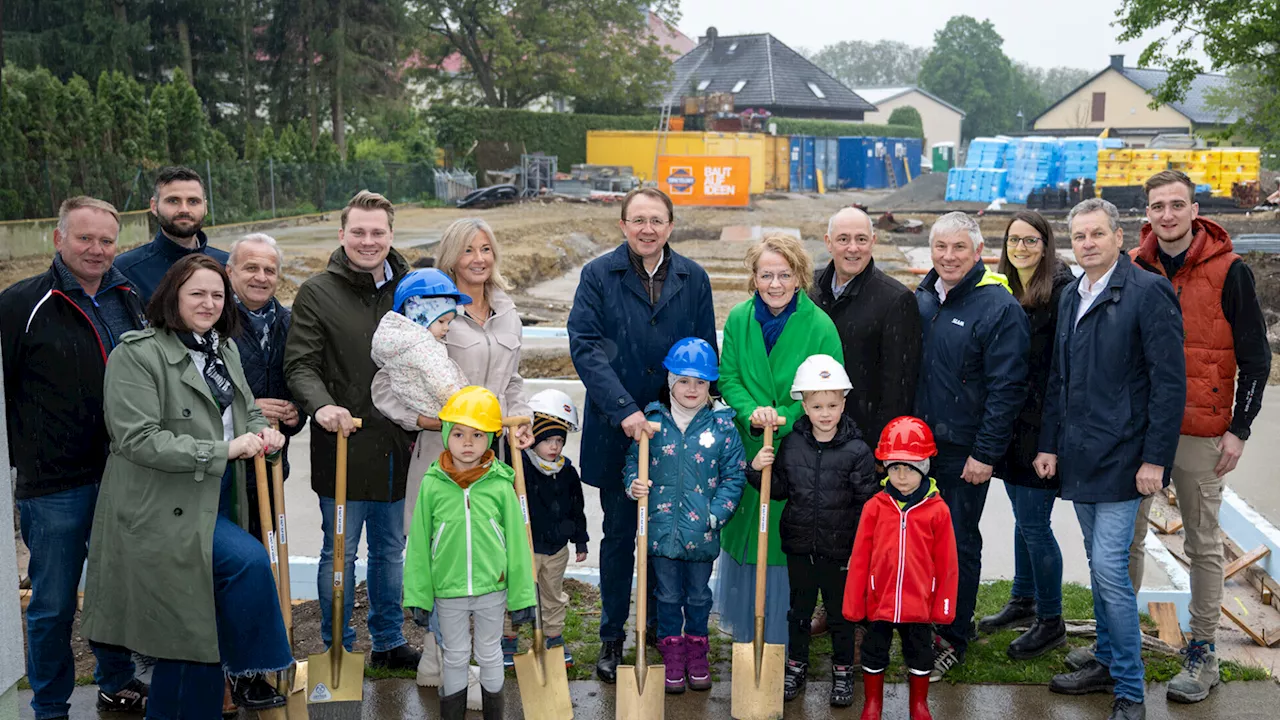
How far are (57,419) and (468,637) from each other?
180 cm

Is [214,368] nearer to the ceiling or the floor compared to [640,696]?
nearer to the ceiling

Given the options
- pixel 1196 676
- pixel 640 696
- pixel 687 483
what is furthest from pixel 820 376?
pixel 1196 676

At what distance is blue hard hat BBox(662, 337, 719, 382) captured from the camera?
455 centimetres

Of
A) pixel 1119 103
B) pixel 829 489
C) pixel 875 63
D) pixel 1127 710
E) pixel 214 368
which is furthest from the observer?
pixel 875 63

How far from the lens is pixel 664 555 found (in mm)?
4605

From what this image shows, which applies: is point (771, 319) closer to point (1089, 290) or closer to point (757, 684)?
point (1089, 290)

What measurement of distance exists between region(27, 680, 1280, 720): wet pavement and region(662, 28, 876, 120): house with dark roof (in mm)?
53568

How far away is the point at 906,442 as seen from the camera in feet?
14.2

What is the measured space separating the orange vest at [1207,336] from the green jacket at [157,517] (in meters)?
A: 3.96

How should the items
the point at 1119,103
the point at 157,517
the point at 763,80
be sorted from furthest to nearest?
1. the point at 1119,103
2. the point at 763,80
3. the point at 157,517

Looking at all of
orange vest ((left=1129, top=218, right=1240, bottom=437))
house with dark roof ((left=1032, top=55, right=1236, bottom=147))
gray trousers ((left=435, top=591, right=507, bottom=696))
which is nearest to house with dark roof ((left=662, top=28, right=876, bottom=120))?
house with dark roof ((left=1032, top=55, right=1236, bottom=147))

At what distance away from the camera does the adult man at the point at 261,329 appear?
Answer: 462 centimetres

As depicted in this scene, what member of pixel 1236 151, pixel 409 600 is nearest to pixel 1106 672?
pixel 409 600

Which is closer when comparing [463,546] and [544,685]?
[463,546]
